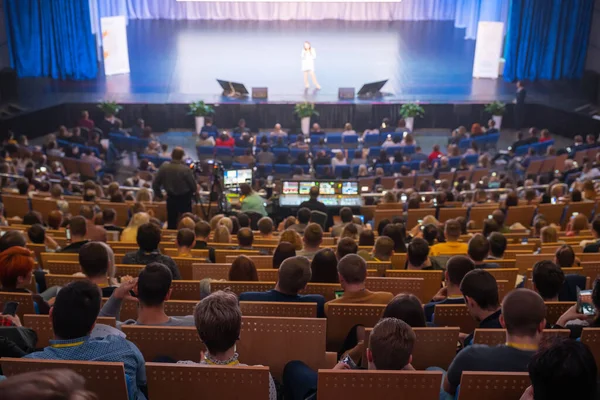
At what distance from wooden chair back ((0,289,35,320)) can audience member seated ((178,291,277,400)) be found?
76.0 inches

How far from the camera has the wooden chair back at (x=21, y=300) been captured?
5199mm

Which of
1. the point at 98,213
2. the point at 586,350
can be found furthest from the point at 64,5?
the point at 586,350

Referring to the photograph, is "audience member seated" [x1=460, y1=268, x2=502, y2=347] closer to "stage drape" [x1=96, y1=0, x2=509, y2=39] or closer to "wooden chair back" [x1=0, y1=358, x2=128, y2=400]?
"wooden chair back" [x1=0, y1=358, x2=128, y2=400]

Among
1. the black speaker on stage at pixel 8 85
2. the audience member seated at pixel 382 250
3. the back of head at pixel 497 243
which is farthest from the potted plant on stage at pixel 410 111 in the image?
the audience member seated at pixel 382 250

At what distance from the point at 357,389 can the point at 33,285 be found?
3674 millimetres

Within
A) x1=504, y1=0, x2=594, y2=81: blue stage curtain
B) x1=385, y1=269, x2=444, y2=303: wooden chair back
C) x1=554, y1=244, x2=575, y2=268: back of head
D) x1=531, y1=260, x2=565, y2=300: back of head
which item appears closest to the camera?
x1=531, y1=260, x2=565, y2=300: back of head

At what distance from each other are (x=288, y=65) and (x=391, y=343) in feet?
63.9

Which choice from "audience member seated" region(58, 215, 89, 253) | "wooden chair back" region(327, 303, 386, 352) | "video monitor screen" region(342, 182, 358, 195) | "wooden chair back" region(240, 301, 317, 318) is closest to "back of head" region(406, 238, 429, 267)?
"wooden chair back" region(327, 303, 386, 352)

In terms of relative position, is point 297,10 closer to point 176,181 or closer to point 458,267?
point 176,181

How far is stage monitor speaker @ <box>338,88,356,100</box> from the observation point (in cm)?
1880

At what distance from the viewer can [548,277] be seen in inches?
214

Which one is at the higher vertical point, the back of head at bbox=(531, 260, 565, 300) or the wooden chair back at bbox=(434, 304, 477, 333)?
the back of head at bbox=(531, 260, 565, 300)

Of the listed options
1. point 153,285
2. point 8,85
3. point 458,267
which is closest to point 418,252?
point 458,267

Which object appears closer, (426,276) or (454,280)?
(454,280)
